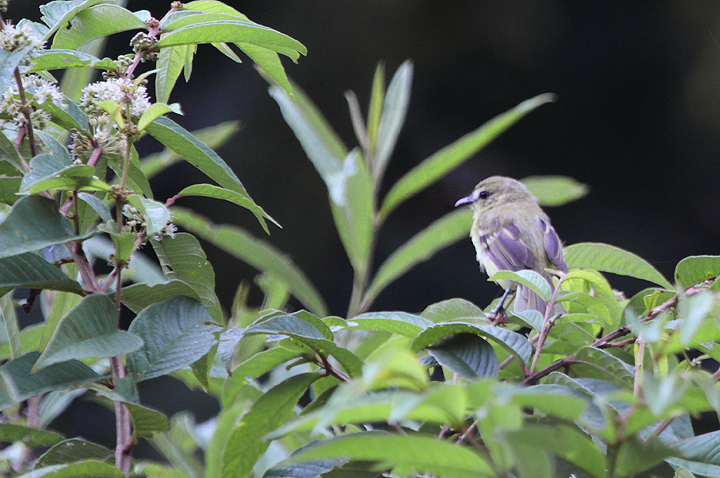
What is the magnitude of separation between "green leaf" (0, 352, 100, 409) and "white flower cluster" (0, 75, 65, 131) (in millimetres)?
361

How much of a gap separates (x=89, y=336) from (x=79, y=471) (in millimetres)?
170

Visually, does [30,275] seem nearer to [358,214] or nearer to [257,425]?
[257,425]

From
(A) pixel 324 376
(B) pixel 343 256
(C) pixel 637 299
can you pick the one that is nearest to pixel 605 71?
(B) pixel 343 256

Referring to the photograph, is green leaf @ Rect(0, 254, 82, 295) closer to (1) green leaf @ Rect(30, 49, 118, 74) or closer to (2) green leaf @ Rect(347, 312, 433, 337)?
(1) green leaf @ Rect(30, 49, 118, 74)

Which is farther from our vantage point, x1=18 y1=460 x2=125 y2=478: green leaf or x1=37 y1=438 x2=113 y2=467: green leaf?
x1=37 y1=438 x2=113 y2=467: green leaf

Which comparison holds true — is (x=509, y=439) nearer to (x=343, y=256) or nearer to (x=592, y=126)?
(x=343, y=256)

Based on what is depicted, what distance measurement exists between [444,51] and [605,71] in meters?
1.02

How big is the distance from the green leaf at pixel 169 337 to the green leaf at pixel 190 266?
72 millimetres

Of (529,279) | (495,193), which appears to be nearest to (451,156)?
(529,279)

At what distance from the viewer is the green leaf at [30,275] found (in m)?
0.90

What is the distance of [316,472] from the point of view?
2.97 ft

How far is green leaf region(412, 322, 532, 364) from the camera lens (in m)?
0.92

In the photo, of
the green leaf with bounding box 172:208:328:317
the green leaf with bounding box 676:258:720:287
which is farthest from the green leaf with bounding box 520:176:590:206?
the green leaf with bounding box 676:258:720:287

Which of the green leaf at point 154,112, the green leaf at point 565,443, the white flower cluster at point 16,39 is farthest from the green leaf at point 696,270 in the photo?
the white flower cluster at point 16,39
